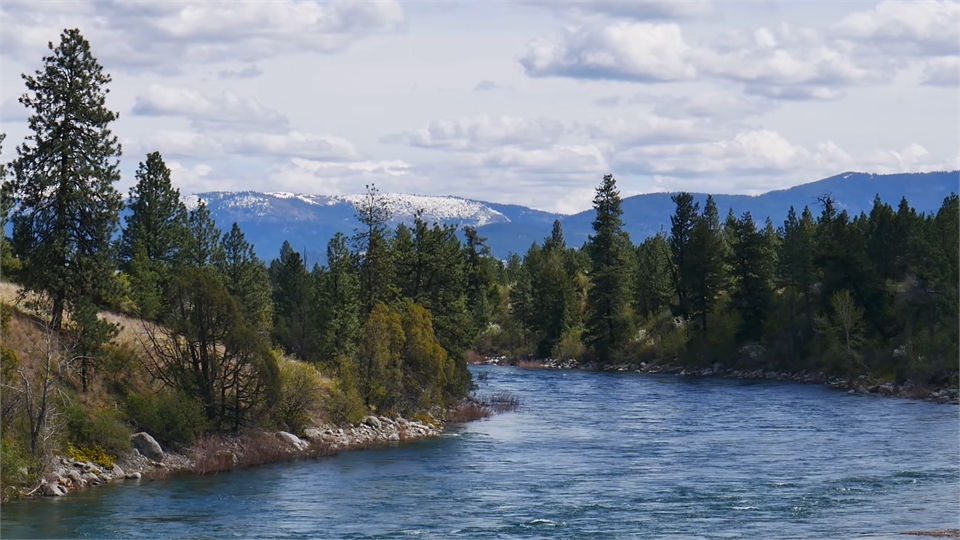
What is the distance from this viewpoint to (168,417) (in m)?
49.8

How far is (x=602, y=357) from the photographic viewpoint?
4717 inches

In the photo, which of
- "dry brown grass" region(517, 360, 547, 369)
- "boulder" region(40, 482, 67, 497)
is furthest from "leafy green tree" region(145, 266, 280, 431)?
"dry brown grass" region(517, 360, 547, 369)

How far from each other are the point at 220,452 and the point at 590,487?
15679mm

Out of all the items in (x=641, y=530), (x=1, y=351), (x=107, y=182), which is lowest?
(x=641, y=530)

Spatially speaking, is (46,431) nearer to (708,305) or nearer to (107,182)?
(107,182)

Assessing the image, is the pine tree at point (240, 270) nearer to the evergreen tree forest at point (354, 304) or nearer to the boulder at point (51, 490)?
the evergreen tree forest at point (354, 304)

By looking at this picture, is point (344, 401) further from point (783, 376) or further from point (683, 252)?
point (683, 252)

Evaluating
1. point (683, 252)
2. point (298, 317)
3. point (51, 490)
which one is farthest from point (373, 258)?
point (683, 252)

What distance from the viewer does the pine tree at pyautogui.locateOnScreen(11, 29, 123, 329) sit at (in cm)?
5056

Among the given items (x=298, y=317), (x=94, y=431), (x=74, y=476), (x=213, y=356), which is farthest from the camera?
(x=298, y=317)

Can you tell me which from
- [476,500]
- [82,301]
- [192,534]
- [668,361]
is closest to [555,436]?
[476,500]

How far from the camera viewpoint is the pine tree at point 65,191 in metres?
50.6

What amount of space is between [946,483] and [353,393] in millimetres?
29240

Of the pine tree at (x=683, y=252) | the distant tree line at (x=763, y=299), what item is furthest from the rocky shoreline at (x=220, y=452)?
the pine tree at (x=683, y=252)
